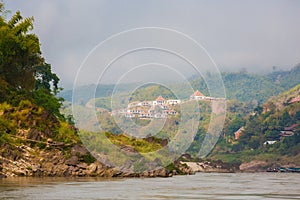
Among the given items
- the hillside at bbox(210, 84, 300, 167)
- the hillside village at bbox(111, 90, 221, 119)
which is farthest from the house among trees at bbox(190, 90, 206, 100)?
the hillside at bbox(210, 84, 300, 167)

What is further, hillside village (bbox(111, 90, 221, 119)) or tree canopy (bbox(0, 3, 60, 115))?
hillside village (bbox(111, 90, 221, 119))

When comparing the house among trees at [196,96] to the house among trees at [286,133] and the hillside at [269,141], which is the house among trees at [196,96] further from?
the house among trees at [286,133]

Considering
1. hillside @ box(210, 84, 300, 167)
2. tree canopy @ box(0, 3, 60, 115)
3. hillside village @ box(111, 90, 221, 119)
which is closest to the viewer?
tree canopy @ box(0, 3, 60, 115)

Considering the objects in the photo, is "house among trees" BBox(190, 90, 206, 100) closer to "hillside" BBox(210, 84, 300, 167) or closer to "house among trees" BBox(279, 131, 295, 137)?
"hillside" BBox(210, 84, 300, 167)

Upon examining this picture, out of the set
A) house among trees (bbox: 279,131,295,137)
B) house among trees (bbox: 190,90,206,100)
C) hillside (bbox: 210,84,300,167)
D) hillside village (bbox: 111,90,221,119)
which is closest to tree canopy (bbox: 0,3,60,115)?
hillside village (bbox: 111,90,221,119)

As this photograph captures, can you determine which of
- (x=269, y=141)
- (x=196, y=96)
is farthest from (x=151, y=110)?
(x=269, y=141)

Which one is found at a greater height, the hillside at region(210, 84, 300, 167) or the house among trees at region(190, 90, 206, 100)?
the house among trees at region(190, 90, 206, 100)

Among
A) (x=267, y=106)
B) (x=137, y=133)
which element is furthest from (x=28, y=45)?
(x=267, y=106)

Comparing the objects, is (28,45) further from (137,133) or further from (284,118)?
(284,118)

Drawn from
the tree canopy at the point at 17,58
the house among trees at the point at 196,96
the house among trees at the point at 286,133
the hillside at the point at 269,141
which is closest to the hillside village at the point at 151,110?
the house among trees at the point at 196,96

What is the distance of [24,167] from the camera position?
43156 millimetres

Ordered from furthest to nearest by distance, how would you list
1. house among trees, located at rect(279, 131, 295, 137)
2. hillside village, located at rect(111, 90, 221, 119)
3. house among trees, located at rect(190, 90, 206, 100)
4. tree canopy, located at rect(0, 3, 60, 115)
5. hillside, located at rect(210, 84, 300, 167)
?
house among trees, located at rect(279, 131, 295, 137), hillside, located at rect(210, 84, 300, 167), house among trees, located at rect(190, 90, 206, 100), hillside village, located at rect(111, 90, 221, 119), tree canopy, located at rect(0, 3, 60, 115)

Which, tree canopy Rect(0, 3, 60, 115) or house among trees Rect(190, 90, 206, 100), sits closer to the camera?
tree canopy Rect(0, 3, 60, 115)

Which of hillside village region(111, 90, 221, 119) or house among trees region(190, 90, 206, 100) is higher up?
house among trees region(190, 90, 206, 100)
